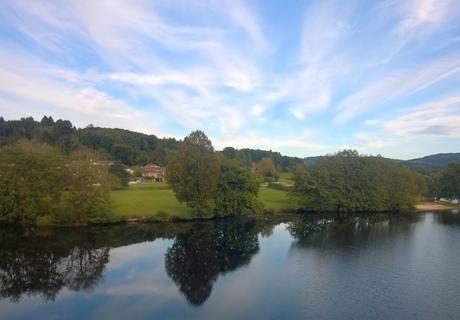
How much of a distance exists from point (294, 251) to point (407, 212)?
42248 mm

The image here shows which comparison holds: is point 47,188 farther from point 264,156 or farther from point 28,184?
point 264,156

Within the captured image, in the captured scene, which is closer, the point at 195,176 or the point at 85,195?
the point at 85,195

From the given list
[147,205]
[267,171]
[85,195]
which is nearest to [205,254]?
[85,195]

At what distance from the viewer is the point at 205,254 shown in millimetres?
39156

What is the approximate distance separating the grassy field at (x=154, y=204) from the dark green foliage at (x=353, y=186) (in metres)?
5.16

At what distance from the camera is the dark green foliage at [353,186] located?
69.9 meters

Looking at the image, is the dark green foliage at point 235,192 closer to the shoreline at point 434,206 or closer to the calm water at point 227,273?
the calm water at point 227,273

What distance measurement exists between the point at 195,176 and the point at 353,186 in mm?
32097

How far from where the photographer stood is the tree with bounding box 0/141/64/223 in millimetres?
48000

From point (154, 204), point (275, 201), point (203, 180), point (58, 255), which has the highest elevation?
point (203, 180)

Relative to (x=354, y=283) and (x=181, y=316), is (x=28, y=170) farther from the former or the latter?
(x=354, y=283)

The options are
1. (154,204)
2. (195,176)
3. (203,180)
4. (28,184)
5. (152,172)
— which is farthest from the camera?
(152,172)

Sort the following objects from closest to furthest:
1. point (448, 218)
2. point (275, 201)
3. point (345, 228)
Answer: point (345, 228) < point (448, 218) < point (275, 201)

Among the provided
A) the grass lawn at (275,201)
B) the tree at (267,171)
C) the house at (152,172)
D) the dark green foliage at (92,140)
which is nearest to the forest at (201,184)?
the grass lawn at (275,201)
